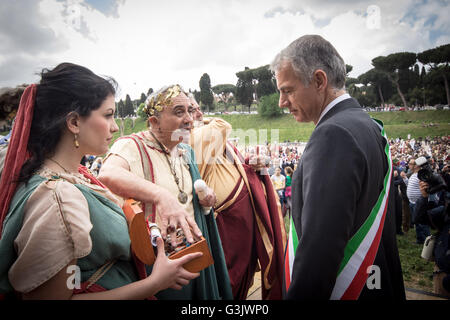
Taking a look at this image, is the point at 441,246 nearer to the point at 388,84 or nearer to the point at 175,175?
the point at 175,175

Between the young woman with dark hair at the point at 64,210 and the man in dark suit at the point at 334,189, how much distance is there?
2.10ft

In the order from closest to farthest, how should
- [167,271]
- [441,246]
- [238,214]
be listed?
[167,271]
[238,214]
[441,246]

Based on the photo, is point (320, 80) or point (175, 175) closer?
point (320, 80)

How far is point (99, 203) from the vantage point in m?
1.21

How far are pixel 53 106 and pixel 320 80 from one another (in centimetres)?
146

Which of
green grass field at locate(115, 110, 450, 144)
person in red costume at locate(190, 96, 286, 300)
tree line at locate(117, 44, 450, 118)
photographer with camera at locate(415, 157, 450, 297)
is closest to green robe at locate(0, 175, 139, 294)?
person in red costume at locate(190, 96, 286, 300)

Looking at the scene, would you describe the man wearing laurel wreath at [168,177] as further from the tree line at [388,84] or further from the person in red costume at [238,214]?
the tree line at [388,84]

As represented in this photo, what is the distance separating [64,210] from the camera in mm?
1010

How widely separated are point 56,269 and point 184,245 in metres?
0.63

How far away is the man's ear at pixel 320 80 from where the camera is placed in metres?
1.44

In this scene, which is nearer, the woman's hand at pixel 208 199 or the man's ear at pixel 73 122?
the man's ear at pixel 73 122

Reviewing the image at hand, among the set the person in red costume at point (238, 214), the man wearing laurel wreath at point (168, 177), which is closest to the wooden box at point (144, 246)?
the man wearing laurel wreath at point (168, 177)

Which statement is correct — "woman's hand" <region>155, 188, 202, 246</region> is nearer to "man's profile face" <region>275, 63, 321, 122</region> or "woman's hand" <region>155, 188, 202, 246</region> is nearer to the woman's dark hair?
the woman's dark hair

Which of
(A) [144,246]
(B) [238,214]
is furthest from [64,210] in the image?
(B) [238,214]
